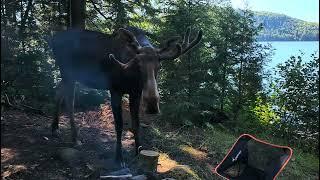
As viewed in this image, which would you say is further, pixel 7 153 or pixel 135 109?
pixel 135 109

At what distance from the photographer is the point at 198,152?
821 cm

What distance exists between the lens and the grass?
7.13 m

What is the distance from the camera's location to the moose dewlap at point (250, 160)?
6.27 m

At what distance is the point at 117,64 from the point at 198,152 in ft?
9.62

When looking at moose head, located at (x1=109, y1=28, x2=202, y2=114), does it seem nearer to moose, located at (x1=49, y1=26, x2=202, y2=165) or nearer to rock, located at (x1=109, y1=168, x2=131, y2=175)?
moose, located at (x1=49, y1=26, x2=202, y2=165)

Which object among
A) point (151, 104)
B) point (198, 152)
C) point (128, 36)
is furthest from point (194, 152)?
point (128, 36)

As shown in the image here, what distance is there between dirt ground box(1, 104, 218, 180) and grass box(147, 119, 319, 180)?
0.08 m

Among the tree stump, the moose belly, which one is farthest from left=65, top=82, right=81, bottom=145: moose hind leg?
the tree stump

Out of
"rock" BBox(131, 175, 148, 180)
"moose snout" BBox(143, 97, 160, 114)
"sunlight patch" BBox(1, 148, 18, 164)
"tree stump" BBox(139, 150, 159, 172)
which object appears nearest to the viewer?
"moose snout" BBox(143, 97, 160, 114)

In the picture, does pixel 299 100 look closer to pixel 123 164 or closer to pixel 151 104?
pixel 123 164

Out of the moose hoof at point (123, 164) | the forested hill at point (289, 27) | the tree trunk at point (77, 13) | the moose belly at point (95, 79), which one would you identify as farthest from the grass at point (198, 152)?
the forested hill at point (289, 27)

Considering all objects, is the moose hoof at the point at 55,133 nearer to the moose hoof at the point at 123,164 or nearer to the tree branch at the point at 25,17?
the moose hoof at the point at 123,164

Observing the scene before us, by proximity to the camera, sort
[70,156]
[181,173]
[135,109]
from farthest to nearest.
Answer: [135,109] < [181,173] < [70,156]

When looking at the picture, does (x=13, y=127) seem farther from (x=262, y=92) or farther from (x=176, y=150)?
(x=262, y=92)
